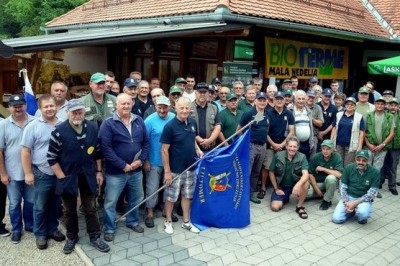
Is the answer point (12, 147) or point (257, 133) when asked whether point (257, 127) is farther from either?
point (12, 147)

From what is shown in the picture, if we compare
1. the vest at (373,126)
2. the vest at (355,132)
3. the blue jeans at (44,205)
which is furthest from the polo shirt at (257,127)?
the blue jeans at (44,205)

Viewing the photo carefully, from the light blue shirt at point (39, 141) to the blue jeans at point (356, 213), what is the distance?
3787mm

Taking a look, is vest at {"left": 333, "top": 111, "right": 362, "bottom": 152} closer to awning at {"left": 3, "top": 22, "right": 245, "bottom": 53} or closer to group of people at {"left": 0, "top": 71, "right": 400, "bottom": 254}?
group of people at {"left": 0, "top": 71, "right": 400, "bottom": 254}

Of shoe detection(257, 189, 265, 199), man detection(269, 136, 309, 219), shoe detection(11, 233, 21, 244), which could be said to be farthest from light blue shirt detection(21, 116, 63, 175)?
shoe detection(257, 189, 265, 199)

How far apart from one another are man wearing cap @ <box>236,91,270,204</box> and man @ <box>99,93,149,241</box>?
5.94 feet

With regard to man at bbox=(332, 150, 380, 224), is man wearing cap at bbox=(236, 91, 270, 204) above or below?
above

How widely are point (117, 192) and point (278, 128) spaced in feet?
9.14

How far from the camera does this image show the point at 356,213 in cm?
560

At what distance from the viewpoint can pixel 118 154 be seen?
14.9ft

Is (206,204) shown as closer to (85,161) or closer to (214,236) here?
(214,236)

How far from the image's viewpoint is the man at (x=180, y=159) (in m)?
4.82

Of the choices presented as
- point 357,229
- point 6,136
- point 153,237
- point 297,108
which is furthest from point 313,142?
point 6,136

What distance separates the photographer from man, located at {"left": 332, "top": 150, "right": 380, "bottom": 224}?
550cm

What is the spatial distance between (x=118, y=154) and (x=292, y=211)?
2.83 meters
